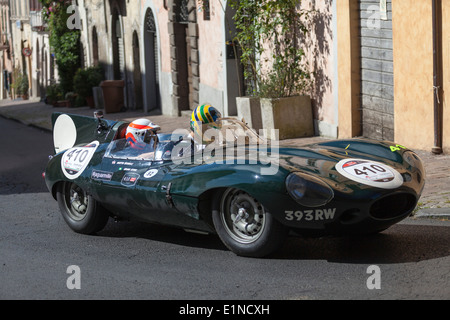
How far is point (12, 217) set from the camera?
9.08 metres

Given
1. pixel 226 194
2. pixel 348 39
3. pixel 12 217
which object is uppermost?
pixel 348 39

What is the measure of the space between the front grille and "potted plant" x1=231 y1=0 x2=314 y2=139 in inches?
314

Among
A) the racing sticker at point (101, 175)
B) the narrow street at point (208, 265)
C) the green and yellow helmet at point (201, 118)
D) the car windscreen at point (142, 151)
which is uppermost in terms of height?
the green and yellow helmet at point (201, 118)

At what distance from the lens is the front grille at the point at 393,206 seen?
623 cm

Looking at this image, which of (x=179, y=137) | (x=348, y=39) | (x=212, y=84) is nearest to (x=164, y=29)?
(x=212, y=84)

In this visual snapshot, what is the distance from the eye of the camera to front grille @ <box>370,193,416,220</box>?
6.23 m

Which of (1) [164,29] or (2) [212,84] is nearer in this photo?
(2) [212,84]

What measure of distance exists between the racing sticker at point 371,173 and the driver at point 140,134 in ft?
6.19

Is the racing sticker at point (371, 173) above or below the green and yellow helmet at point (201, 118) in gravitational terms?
below

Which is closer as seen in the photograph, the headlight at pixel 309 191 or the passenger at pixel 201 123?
the headlight at pixel 309 191

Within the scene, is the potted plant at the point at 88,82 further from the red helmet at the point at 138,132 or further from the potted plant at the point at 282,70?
the red helmet at the point at 138,132

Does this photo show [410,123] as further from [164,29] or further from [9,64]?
[9,64]

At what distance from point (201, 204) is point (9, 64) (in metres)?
48.2

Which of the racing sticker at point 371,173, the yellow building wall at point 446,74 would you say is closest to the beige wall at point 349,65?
the yellow building wall at point 446,74
